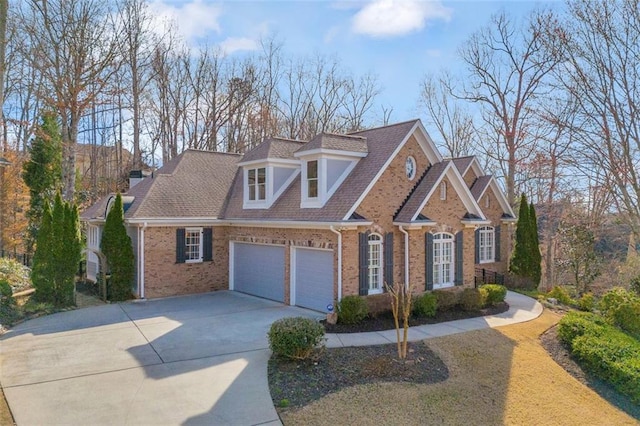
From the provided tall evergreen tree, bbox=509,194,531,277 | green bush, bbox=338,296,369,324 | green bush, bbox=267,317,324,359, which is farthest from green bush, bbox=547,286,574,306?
green bush, bbox=267,317,324,359

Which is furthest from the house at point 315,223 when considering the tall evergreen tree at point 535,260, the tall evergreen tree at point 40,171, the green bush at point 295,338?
the tall evergreen tree at point 40,171

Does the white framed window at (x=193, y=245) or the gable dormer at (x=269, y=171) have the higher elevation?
the gable dormer at (x=269, y=171)

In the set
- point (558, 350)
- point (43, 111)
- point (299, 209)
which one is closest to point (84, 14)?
point (43, 111)

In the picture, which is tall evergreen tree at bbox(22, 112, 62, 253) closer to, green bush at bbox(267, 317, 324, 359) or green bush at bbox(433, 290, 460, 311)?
green bush at bbox(267, 317, 324, 359)

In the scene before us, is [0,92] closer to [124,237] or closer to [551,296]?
[124,237]

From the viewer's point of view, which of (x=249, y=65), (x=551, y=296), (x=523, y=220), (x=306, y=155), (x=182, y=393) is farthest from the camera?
(x=249, y=65)

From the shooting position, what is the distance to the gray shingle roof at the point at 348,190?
13688 millimetres

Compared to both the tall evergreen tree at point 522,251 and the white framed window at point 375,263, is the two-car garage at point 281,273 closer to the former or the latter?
the white framed window at point 375,263

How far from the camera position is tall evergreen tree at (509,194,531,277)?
21.7 metres

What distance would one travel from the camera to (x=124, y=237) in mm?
15984

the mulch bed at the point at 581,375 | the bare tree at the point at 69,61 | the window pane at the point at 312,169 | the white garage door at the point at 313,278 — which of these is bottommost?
the mulch bed at the point at 581,375

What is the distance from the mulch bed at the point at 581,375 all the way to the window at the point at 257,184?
35.8 feet

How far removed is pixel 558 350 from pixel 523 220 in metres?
12.1

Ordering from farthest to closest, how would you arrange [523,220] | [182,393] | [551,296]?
[523,220], [551,296], [182,393]
